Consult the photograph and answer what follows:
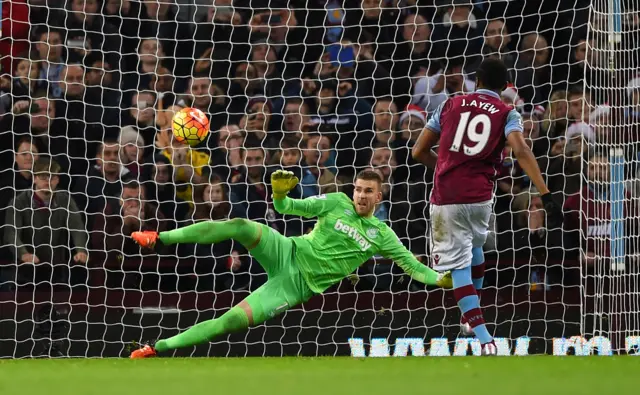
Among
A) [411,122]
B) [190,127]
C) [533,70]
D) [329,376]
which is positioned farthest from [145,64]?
[329,376]

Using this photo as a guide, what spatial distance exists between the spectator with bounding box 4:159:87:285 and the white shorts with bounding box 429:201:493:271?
3.21 meters

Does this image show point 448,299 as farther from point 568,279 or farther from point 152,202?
point 152,202

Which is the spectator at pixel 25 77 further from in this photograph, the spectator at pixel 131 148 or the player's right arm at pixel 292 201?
the player's right arm at pixel 292 201

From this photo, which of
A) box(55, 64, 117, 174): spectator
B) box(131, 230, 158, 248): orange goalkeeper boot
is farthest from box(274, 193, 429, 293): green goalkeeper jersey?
box(55, 64, 117, 174): spectator

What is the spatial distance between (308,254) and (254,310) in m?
0.55

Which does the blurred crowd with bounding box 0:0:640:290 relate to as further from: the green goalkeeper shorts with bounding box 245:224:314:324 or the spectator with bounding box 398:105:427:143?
the green goalkeeper shorts with bounding box 245:224:314:324

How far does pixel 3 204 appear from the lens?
934cm

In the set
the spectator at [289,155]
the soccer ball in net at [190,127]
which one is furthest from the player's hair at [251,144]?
the soccer ball in net at [190,127]

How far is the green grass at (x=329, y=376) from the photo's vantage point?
4.77 meters

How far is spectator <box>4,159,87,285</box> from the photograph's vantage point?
30.0 ft

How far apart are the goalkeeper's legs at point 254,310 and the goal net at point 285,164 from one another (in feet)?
5.07

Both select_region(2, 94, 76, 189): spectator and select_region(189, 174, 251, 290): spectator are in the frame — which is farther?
select_region(2, 94, 76, 189): spectator

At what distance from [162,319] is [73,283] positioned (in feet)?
2.94

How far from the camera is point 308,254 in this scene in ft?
25.5
